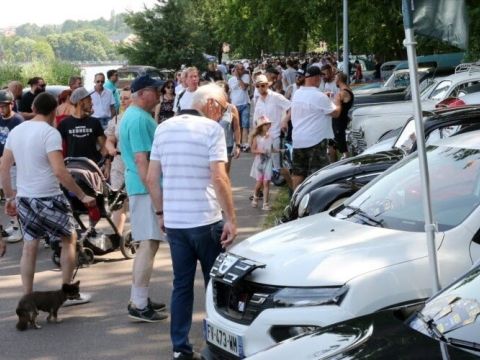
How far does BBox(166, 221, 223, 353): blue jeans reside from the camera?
5945 mm

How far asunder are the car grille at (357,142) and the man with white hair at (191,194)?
29.9ft

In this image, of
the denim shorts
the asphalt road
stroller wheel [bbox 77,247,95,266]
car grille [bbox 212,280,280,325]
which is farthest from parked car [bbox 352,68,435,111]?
car grille [bbox 212,280,280,325]

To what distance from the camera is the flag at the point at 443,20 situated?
5141 mm

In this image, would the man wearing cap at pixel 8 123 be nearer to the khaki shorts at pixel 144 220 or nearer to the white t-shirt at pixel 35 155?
the white t-shirt at pixel 35 155

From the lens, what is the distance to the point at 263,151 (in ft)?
38.8

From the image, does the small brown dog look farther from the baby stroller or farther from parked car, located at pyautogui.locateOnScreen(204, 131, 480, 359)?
parked car, located at pyautogui.locateOnScreen(204, 131, 480, 359)

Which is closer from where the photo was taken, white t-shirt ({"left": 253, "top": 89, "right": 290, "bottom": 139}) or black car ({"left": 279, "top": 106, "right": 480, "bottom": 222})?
black car ({"left": 279, "top": 106, "right": 480, "bottom": 222})

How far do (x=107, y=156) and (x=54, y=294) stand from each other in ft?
13.0

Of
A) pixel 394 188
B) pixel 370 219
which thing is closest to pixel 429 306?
pixel 370 219

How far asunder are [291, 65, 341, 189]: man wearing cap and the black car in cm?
72

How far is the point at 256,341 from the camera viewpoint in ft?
16.3

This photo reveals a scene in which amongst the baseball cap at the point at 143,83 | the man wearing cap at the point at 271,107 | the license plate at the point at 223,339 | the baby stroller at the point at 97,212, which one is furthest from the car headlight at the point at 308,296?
the man wearing cap at the point at 271,107

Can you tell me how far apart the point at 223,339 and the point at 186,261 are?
2.93 feet

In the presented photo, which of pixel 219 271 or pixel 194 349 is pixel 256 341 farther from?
pixel 194 349
